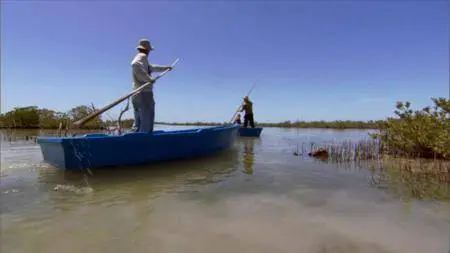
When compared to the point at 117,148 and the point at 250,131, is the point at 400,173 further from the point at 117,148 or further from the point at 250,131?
the point at 250,131

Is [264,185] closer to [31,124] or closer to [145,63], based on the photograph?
[145,63]

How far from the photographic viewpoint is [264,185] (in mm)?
5148

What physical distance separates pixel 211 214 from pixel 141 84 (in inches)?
154

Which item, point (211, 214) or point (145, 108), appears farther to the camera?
point (145, 108)

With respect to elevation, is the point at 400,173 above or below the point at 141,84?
below

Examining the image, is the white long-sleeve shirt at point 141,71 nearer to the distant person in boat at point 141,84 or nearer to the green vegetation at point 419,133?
the distant person in boat at point 141,84

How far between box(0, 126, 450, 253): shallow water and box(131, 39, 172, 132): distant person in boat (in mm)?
1230

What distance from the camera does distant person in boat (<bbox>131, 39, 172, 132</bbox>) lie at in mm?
6668

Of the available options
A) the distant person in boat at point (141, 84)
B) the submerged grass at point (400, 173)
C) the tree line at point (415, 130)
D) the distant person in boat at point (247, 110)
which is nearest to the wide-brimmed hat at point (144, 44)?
the distant person in boat at point (141, 84)

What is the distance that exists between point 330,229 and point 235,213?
1003mm

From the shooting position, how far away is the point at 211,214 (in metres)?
3.62

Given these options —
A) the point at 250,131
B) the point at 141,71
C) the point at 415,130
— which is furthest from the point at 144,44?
the point at 250,131

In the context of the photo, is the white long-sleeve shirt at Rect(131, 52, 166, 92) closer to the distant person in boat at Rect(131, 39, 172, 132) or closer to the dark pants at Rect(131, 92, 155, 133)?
the distant person in boat at Rect(131, 39, 172, 132)

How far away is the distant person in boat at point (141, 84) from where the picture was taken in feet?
21.9
